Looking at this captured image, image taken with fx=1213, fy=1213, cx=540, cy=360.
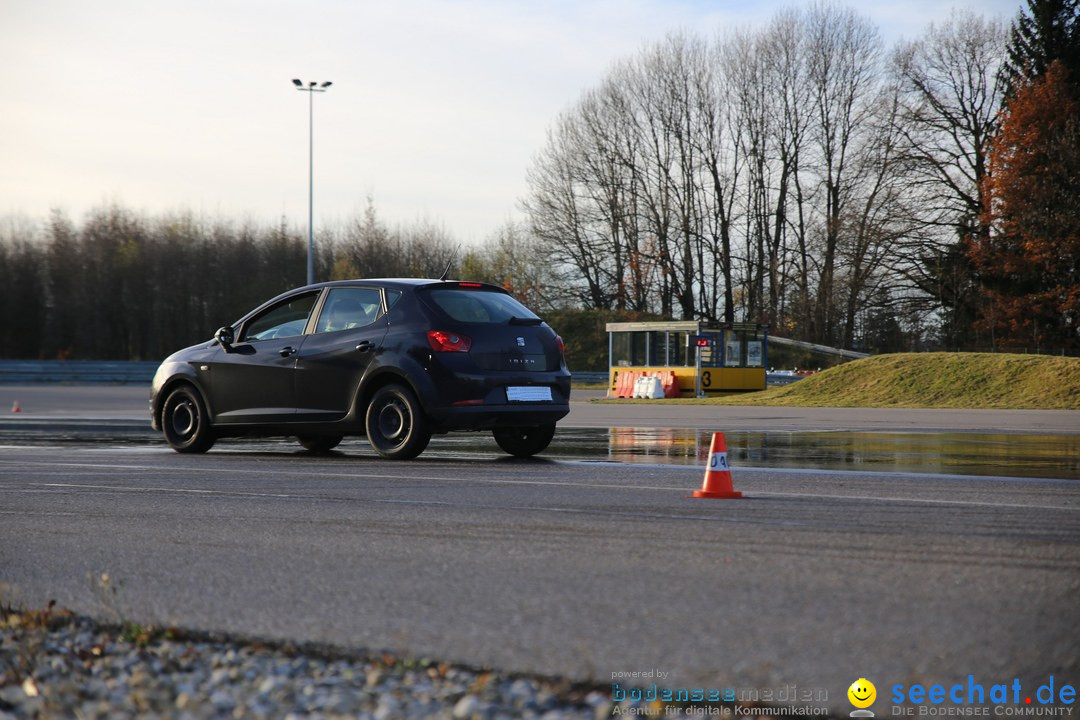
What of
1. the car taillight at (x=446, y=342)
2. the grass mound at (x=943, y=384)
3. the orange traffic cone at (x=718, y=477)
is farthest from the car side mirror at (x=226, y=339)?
the grass mound at (x=943, y=384)

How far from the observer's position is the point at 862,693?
3525 millimetres

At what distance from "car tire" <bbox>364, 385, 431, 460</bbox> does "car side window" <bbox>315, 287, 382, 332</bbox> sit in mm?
775

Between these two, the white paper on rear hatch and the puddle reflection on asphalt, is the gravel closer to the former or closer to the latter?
the white paper on rear hatch

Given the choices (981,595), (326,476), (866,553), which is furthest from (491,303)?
(981,595)

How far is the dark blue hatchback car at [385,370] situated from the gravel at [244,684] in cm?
698

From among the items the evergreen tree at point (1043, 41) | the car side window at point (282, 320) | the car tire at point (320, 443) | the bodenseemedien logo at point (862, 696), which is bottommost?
the bodenseemedien logo at point (862, 696)

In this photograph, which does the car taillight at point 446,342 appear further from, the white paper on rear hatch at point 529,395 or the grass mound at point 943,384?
the grass mound at point 943,384

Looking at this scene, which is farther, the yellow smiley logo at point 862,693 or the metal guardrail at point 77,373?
the metal guardrail at point 77,373

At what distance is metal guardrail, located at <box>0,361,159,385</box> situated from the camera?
49.4 m

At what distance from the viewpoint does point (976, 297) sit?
162 ft

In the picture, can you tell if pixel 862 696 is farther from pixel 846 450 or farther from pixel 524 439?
pixel 846 450

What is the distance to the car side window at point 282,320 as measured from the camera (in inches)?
493

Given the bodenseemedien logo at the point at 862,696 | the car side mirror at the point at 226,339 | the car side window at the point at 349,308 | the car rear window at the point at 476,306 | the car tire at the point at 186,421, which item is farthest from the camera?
the car tire at the point at 186,421

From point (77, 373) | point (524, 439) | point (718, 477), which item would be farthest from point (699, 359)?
point (718, 477)
